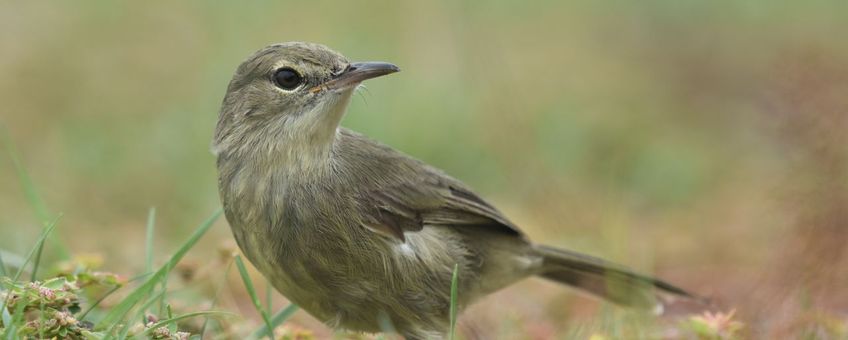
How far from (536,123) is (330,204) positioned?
20.6ft

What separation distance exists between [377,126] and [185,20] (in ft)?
11.2

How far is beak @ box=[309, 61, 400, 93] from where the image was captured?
5211 millimetres

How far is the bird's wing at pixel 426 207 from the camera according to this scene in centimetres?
540

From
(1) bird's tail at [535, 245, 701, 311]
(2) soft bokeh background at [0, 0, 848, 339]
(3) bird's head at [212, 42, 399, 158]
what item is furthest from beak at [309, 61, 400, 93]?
(1) bird's tail at [535, 245, 701, 311]

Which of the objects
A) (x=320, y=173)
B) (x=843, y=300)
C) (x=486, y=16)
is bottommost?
(x=320, y=173)

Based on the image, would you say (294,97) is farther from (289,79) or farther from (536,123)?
(536,123)

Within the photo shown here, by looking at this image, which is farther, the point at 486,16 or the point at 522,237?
the point at 486,16

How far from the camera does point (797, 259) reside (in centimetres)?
656

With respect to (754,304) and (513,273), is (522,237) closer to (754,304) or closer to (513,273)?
(513,273)

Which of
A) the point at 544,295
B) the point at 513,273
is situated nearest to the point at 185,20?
the point at 544,295

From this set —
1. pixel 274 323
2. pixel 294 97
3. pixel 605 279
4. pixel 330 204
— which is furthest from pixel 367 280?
pixel 605 279

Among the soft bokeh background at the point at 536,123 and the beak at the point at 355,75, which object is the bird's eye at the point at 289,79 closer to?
the beak at the point at 355,75

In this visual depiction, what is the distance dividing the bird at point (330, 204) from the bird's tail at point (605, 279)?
2.86 ft

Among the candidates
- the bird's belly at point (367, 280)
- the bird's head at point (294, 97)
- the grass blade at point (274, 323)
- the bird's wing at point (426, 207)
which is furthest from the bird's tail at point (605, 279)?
the bird's head at point (294, 97)
